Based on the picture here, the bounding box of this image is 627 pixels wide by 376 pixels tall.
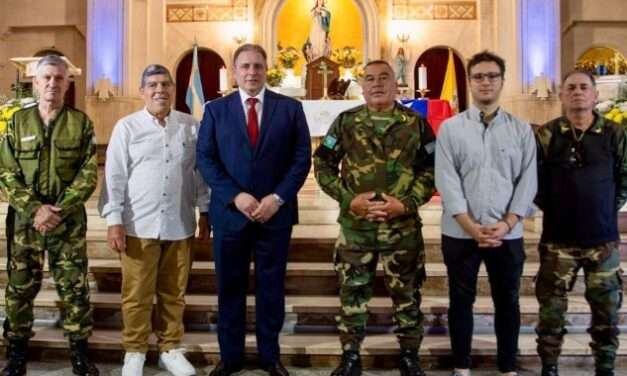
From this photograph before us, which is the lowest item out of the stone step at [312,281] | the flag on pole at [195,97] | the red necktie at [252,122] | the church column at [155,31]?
the stone step at [312,281]

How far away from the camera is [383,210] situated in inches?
115

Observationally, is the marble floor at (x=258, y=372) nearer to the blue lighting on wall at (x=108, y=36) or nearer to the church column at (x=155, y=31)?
the blue lighting on wall at (x=108, y=36)

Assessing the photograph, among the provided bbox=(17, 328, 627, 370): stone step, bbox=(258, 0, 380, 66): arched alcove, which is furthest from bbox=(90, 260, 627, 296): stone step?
bbox=(258, 0, 380, 66): arched alcove

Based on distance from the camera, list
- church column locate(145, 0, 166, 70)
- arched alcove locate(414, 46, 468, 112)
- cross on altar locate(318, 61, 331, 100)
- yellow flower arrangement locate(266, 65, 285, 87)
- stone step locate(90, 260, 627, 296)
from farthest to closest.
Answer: arched alcove locate(414, 46, 468, 112) → church column locate(145, 0, 166, 70) → yellow flower arrangement locate(266, 65, 285, 87) → cross on altar locate(318, 61, 331, 100) → stone step locate(90, 260, 627, 296)

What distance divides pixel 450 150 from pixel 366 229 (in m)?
0.59

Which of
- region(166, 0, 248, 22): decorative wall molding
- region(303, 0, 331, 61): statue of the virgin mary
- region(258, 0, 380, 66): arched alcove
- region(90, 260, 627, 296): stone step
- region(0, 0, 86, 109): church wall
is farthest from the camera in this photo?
region(0, 0, 86, 109): church wall

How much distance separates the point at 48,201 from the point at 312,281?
1756 millimetres

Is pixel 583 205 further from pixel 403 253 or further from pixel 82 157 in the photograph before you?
pixel 82 157

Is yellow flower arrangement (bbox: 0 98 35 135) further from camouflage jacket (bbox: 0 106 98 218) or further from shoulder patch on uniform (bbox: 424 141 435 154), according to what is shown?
shoulder patch on uniform (bbox: 424 141 435 154)

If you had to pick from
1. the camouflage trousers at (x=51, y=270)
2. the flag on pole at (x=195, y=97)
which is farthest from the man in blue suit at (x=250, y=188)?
the flag on pole at (x=195, y=97)

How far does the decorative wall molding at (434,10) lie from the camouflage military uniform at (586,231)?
32.4 feet

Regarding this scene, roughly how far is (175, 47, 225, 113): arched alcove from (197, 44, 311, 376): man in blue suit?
9.86 meters

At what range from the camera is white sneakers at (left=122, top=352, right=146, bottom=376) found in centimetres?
310

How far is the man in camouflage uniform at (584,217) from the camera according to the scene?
294cm
